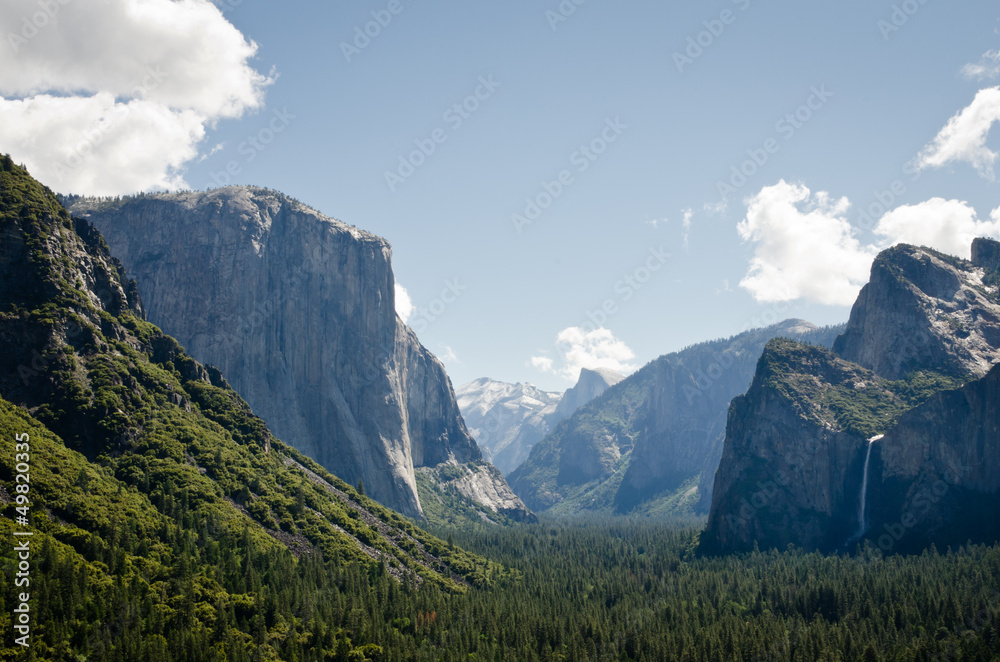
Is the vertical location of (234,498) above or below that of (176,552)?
above

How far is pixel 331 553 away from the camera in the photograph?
146500 millimetres

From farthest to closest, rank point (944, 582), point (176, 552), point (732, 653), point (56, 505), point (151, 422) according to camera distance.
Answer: point (944, 582), point (151, 422), point (732, 653), point (176, 552), point (56, 505)

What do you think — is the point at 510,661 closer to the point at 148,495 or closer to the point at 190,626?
the point at 190,626

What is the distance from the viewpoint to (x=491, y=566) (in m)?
198

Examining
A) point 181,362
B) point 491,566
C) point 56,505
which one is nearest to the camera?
point 56,505

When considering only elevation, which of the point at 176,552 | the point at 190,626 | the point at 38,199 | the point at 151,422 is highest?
the point at 38,199

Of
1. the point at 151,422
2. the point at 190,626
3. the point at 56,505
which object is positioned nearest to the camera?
the point at 190,626

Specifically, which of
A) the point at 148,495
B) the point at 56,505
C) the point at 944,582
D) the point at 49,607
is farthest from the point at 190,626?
the point at 944,582

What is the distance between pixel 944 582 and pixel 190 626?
153277 millimetres

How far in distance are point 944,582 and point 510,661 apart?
350ft

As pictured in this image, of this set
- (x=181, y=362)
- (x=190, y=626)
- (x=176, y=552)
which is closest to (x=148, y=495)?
(x=176, y=552)

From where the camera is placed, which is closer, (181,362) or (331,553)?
(331,553)

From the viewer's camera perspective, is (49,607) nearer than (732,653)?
Yes

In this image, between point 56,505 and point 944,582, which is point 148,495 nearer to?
point 56,505
